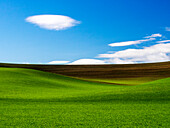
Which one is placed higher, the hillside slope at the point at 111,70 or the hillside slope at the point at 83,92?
the hillside slope at the point at 111,70

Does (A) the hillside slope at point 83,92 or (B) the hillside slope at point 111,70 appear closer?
(A) the hillside slope at point 83,92

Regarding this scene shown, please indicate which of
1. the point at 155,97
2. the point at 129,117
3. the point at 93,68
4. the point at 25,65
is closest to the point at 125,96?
the point at 155,97

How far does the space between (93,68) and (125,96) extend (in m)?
31.4

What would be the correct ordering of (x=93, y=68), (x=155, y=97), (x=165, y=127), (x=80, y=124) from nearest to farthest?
(x=165, y=127) < (x=80, y=124) < (x=155, y=97) < (x=93, y=68)

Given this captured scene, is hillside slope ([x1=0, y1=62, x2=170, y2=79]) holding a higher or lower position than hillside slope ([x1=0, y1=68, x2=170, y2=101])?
higher

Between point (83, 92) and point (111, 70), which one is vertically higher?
point (111, 70)

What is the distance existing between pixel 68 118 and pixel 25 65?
40.9 m

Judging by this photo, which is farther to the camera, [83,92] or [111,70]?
[111,70]

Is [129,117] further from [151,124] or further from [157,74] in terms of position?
[157,74]

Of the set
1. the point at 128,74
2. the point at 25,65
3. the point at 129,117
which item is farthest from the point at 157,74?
the point at 129,117

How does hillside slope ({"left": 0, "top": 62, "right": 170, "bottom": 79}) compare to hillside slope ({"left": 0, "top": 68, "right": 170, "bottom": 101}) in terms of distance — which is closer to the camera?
hillside slope ({"left": 0, "top": 68, "right": 170, "bottom": 101})

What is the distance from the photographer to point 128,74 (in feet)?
132

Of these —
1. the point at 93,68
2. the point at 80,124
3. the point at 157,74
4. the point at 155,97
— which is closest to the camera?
the point at 80,124

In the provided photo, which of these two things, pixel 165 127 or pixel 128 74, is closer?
pixel 165 127
